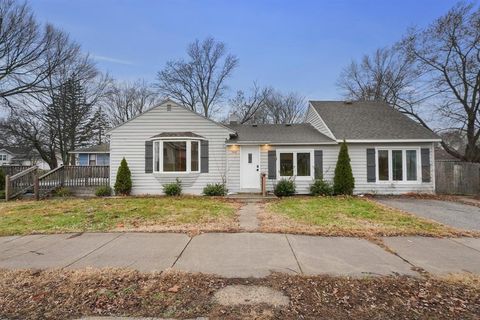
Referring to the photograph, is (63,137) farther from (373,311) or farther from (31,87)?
(373,311)

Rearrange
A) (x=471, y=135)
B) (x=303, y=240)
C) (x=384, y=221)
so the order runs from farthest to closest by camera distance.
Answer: (x=471, y=135), (x=384, y=221), (x=303, y=240)

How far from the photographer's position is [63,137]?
86.3 ft

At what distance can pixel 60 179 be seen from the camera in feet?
A: 43.7

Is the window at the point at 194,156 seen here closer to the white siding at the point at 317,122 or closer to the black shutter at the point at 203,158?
the black shutter at the point at 203,158

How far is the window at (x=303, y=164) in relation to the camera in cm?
1311

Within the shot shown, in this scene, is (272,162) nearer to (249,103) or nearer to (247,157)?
(247,157)

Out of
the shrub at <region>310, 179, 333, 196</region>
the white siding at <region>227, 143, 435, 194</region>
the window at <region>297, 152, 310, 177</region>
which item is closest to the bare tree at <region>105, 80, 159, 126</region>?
the white siding at <region>227, 143, 435, 194</region>

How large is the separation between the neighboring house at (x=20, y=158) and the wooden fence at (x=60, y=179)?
24.8 meters

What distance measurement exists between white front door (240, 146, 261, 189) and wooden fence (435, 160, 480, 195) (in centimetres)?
945

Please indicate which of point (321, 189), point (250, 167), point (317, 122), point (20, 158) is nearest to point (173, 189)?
point (250, 167)

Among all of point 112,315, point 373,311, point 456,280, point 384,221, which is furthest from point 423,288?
point 384,221

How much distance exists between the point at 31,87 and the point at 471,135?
28.5 metres

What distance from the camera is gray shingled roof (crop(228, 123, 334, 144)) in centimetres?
1313

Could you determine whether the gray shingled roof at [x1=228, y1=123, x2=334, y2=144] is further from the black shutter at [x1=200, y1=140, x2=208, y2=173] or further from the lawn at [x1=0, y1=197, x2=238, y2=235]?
the lawn at [x1=0, y1=197, x2=238, y2=235]
